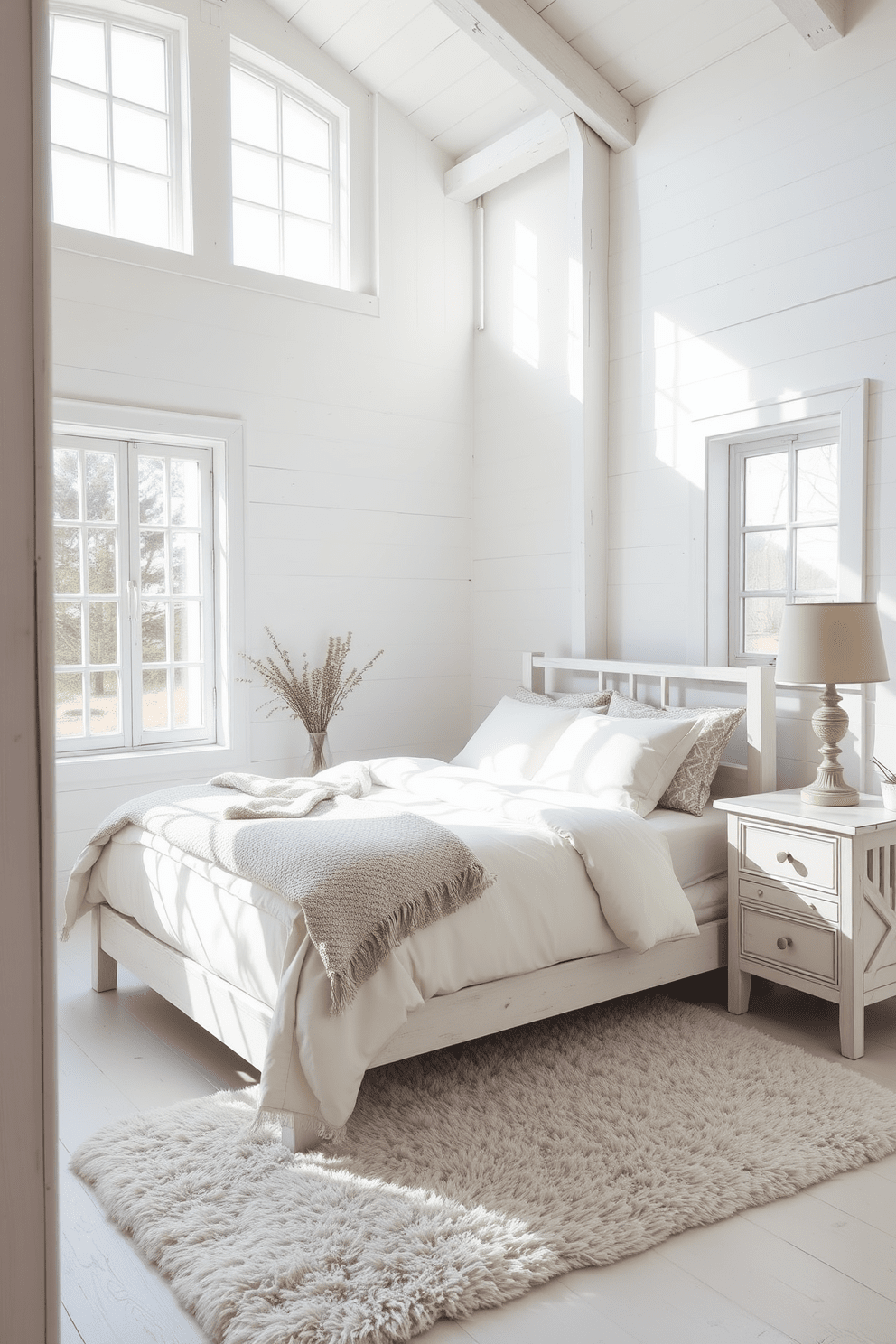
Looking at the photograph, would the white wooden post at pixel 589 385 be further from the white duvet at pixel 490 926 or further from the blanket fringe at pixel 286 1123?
the blanket fringe at pixel 286 1123

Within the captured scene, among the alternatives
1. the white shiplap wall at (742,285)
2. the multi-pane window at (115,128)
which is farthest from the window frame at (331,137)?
the white shiplap wall at (742,285)

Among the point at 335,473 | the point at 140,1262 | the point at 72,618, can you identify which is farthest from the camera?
the point at 335,473

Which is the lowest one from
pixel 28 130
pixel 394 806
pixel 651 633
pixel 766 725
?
pixel 394 806

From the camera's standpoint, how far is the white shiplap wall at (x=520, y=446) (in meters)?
4.64

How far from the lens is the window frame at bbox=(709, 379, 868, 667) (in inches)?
129

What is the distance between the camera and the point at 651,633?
4.23 meters

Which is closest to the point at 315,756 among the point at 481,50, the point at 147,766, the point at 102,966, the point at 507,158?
the point at 147,766

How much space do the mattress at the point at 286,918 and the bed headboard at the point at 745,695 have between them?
0.31 meters

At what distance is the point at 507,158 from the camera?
4660 mm

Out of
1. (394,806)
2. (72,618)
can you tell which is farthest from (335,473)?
(394,806)

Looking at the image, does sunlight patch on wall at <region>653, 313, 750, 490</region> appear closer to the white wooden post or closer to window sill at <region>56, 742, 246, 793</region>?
the white wooden post

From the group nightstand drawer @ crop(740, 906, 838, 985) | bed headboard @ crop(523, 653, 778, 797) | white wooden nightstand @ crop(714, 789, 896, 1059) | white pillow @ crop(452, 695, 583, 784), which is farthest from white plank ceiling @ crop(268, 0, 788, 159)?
nightstand drawer @ crop(740, 906, 838, 985)

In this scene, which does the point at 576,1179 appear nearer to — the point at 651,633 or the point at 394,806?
the point at 394,806

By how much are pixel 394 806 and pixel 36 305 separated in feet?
7.06
